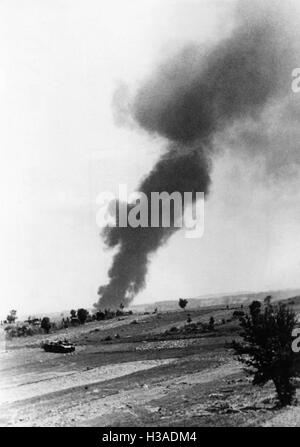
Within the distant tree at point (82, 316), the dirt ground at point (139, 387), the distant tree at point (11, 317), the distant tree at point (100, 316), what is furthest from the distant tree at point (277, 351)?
the distant tree at point (11, 317)

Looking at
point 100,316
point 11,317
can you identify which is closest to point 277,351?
point 100,316

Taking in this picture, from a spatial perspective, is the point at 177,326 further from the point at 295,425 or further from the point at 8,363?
the point at 295,425

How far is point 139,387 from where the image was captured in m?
22.5

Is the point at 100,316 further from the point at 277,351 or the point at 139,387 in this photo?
the point at 277,351

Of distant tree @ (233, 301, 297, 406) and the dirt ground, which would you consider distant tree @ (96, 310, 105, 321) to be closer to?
the dirt ground

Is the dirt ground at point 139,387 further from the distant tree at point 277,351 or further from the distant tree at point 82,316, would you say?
the distant tree at point 82,316

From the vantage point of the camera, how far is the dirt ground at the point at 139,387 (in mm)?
16047

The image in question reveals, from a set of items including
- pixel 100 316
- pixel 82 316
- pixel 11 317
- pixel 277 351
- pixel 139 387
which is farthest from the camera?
pixel 11 317

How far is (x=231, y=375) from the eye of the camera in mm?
23422

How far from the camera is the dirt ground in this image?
52.6ft

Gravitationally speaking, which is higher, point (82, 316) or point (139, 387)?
point (139, 387)

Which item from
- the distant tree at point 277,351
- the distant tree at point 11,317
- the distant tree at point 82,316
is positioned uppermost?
the distant tree at point 277,351
